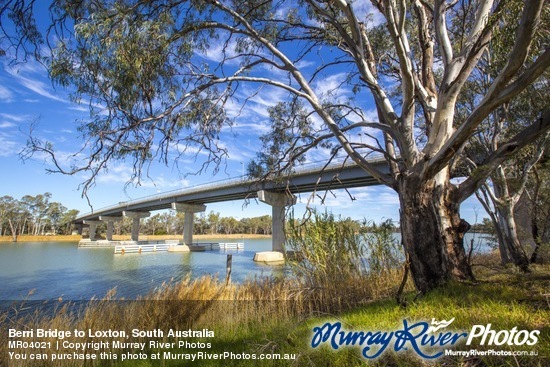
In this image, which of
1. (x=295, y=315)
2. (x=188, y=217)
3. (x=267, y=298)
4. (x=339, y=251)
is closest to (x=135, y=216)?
(x=188, y=217)

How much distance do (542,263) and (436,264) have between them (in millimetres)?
4205

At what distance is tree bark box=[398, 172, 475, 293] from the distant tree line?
76.4 meters

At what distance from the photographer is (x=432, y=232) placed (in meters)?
4.00

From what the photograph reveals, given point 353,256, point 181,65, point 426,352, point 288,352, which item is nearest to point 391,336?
point 426,352

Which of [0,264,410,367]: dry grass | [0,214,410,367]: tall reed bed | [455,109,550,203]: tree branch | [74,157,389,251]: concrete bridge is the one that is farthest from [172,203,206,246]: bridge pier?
[455,109,550,203]: tree branch

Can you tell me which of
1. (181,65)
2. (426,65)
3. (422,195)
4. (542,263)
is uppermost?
(181,65)

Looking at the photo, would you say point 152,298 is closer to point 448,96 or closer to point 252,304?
point 252,304

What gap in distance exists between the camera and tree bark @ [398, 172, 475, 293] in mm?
3975

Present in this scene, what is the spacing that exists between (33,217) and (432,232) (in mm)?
89724

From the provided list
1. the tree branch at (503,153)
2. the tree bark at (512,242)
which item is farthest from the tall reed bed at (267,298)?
the tree bark at (512,242)

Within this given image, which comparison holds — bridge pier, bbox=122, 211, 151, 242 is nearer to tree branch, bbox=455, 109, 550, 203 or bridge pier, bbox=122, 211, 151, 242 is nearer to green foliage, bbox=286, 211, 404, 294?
green foliage, bbox=286, 211, 404, 294

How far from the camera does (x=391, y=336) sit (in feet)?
8.05

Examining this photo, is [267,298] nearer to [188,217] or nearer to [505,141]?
[505,141]

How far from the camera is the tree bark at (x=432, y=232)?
3.97 m
